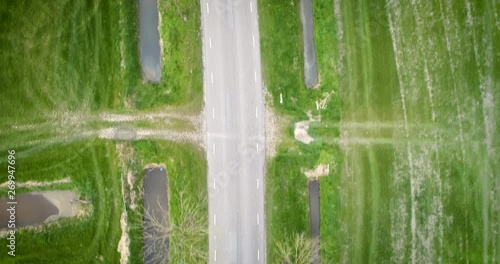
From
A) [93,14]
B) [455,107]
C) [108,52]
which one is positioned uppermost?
[93,14]

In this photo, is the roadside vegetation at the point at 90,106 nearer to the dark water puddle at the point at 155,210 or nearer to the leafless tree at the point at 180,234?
the leafless tree at the point at 180,234

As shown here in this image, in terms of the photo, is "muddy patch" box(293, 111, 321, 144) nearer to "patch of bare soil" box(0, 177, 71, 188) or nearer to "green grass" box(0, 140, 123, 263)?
"green grass" box(0, 140, 123, 263)

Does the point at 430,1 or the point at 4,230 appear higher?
the point at 430,1

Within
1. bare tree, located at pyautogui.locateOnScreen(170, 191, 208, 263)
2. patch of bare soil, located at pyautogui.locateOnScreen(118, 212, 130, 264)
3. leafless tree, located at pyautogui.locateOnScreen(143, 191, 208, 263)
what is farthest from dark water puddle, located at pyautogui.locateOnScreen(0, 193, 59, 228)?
bare tree, located at pyautogui.locateOnScreen(170, 191, 208, 263)

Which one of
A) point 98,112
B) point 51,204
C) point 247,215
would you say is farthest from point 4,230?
point 247,215

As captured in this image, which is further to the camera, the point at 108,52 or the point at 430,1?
the point at 430,1

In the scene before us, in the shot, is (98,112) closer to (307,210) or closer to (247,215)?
(247,215)

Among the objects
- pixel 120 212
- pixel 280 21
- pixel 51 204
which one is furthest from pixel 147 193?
pixel 280 21

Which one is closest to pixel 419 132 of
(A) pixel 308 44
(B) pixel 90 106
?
(A) pixel 308 44
